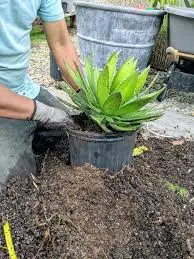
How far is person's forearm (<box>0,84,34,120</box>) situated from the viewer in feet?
8.60

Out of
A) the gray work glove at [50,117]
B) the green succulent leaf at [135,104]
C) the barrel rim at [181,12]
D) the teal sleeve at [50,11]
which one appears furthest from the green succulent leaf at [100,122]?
the barrel rim at [181,12]

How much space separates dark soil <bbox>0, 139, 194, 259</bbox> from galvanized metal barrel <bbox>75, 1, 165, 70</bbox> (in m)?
2.76

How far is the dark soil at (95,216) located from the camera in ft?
7.55

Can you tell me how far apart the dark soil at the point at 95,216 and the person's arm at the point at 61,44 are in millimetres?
737

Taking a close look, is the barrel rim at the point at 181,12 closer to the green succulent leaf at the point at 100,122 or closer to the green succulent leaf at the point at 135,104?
the green succulent leaf at the point at 135,104

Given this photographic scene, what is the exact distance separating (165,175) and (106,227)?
34.8 inches

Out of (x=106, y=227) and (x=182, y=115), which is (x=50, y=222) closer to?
(x=106, y=227)

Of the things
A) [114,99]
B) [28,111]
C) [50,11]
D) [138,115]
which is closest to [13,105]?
[28,111]

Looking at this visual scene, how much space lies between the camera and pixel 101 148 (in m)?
2.66

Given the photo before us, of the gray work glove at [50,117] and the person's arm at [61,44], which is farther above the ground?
the person's arm at [61,44]

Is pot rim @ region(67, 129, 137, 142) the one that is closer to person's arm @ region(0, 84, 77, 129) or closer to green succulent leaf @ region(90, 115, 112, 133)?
green succulent leaf @ region(90, 115, 112, 133)

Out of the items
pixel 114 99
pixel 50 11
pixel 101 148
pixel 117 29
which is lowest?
pixel 117 29

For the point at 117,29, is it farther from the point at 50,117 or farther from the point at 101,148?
the point at 101,148

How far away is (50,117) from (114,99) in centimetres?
51
